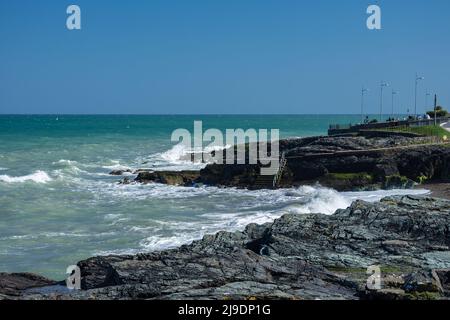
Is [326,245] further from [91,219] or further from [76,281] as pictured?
[91,219]

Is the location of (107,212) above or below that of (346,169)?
below

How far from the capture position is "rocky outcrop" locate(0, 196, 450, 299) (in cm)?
1184

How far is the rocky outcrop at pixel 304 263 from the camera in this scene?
38.9 ft

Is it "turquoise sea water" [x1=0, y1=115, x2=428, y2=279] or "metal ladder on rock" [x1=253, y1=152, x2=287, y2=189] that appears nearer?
"turquoise sea water" [x1=0, y1=115, x2=428, y2=279]

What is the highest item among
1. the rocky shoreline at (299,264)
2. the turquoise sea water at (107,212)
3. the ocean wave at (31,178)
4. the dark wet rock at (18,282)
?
the rocky shoreline at (299,264)

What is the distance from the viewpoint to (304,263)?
47.0 ft

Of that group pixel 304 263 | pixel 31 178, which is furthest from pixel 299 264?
pixel 31 178

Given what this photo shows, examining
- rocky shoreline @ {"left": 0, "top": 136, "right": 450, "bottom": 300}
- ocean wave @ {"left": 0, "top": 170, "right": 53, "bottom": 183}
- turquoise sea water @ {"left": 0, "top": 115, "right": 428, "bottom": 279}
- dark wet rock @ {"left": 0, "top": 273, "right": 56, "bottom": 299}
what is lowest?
ocean wave @ {"left": 0, "top": 170, "right": 53, "bottom": 183}

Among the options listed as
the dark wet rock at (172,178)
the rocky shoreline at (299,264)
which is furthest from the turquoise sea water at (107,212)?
the rocky shoreline at (299,264)

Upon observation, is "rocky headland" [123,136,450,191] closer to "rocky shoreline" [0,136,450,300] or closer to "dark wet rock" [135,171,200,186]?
"dark wet rock" [135,171,200,186]

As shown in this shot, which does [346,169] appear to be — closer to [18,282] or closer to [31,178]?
[31,178]

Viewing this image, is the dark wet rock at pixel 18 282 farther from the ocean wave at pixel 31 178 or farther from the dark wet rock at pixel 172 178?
the ocean wave at pixel 31 178

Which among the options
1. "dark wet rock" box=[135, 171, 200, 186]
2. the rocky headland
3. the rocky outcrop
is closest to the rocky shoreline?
the rocky outcrop
